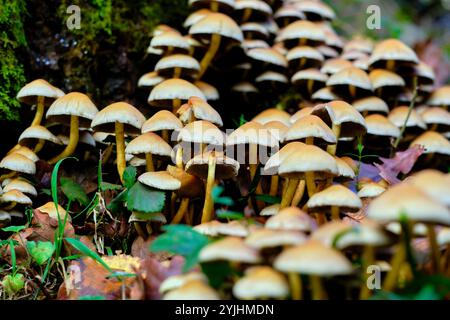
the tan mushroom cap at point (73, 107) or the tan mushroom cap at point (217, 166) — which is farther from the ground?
the tan mushroom cap at point (73, 107)

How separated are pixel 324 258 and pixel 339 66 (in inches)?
100

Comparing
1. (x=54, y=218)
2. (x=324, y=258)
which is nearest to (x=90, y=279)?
(x=54, y=218)

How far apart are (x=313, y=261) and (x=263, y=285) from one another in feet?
0.58

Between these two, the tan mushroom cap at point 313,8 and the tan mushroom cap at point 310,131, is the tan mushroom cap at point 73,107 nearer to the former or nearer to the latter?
the tan mushroom cap at point 310,131

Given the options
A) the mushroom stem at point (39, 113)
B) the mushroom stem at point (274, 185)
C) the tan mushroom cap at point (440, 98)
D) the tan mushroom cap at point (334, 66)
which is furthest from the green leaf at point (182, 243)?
the tan mushroom cap at point (440, 98)

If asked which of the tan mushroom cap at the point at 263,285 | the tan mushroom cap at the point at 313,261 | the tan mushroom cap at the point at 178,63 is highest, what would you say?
the tan mushroom cap at the point at 178,63

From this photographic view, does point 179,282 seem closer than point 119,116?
Yes

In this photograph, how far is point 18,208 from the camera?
2.86 m

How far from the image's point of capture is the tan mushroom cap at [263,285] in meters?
1.46

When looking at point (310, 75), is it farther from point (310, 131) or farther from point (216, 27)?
point (310, 131)

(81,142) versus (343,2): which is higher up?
(343,2)

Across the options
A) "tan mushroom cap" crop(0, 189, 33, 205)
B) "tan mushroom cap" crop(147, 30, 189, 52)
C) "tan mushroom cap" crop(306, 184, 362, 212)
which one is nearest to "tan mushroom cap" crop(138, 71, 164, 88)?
"tan mushroom cap" crop(147, 30, 189, 52)

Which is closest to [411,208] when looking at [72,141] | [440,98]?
[72,141]
